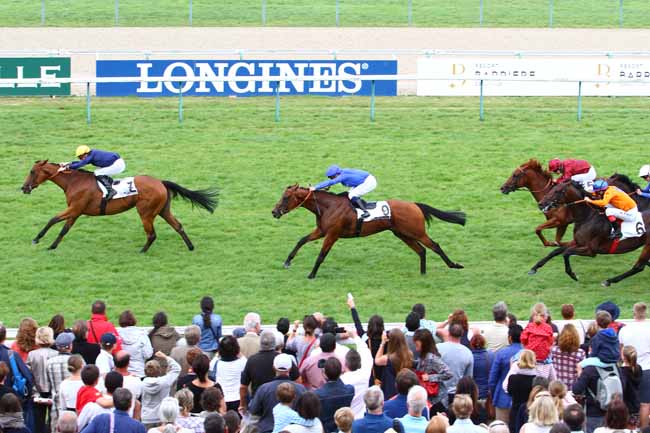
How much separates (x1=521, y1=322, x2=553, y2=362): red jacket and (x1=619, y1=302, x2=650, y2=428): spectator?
740 millimetres

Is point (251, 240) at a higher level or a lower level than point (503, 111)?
lower

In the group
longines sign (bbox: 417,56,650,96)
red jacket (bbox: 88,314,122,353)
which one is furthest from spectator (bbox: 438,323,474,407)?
longines sign (bbox: 417,56,650,96)

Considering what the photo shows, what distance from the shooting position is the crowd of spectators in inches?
281

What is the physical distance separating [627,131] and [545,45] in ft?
30.4

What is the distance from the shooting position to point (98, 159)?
14805 mm

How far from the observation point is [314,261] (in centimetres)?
1490

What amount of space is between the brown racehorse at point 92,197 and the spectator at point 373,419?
8196mm

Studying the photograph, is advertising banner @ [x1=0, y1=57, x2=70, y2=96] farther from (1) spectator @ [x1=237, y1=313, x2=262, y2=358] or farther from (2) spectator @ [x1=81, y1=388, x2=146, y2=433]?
(2) spectator @ [x1=81, y1=388, x2=146, y2=433]

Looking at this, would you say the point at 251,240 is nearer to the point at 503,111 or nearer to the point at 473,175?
the point at 473,175

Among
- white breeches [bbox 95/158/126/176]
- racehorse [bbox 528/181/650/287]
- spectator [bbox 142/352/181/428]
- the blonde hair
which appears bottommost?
spectator [bbox 142/352/181/428]

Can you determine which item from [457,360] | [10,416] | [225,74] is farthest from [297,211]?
[10,416]

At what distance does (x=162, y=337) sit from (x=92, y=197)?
5.92 m

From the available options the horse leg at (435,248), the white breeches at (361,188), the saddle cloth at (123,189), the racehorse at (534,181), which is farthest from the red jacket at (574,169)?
the saddle cloth at (123,189)

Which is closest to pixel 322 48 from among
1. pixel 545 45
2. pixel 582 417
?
pixel 545 45
